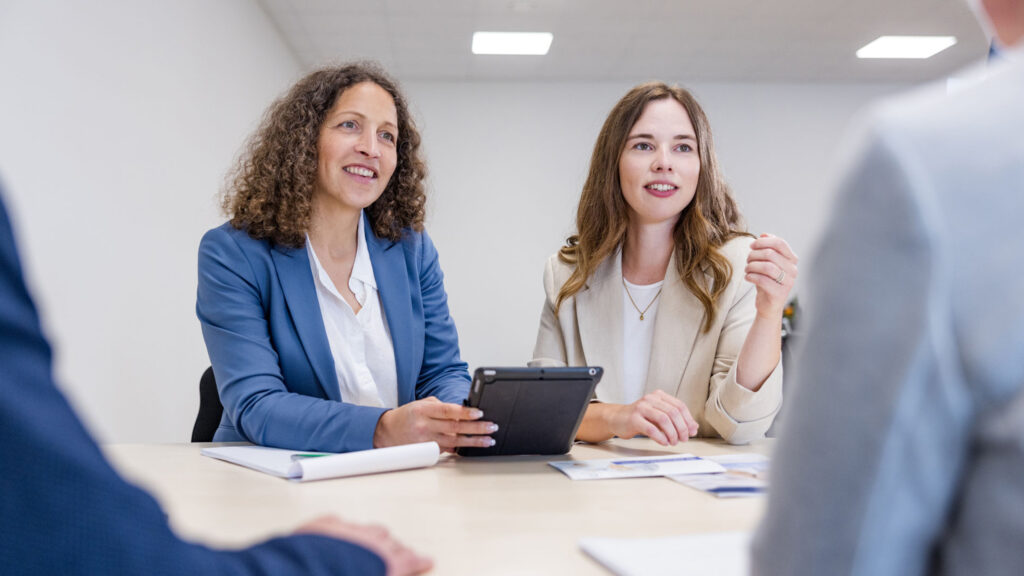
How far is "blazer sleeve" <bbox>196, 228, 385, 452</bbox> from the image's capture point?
140 centimetres

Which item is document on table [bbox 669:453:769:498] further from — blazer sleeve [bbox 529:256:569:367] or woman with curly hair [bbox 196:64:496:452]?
blazer sleeve [bbox 529:256:569:367]

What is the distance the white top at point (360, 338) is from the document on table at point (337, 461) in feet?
1.24

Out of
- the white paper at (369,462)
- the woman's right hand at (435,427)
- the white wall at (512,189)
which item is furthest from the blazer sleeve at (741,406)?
the white wall at (512,189)

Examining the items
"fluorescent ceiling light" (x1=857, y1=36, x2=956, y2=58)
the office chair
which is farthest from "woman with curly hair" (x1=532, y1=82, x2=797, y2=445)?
"fluorescent ceiling light" (x1=857, y1=36, x2=956, y2=58)

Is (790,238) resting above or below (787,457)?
above

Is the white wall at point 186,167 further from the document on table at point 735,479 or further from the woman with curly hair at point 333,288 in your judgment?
Answer: the document on table at point 735,479

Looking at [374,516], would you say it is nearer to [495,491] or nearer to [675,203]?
[495,491]

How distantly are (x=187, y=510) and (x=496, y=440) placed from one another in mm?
543

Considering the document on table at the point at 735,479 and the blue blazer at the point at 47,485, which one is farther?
the document on table at the point at 735,479

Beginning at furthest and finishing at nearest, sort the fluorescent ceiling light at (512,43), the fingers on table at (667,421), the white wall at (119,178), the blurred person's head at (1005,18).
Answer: the fluorescent ceiling light at (512,43) → the white wall at (119,178) → the fingers on table at (667,421) → the blurred person's head at (1005,18)

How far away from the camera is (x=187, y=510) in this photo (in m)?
0.99

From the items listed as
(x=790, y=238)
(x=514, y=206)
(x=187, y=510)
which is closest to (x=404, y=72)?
(x=514, y=206)

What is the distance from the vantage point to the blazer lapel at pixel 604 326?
190cm

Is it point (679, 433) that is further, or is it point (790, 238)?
point (790, 238)
